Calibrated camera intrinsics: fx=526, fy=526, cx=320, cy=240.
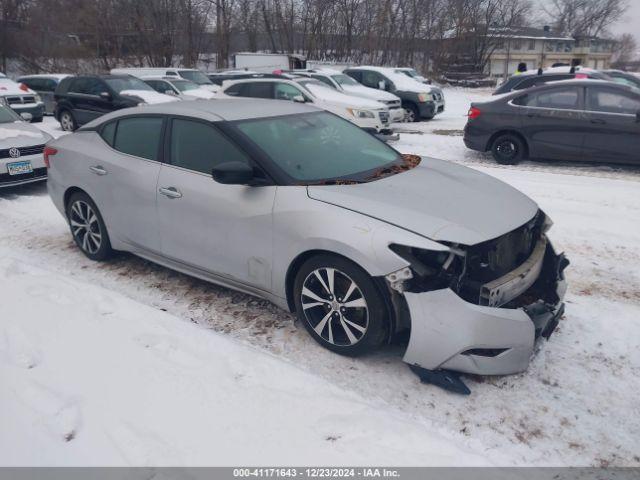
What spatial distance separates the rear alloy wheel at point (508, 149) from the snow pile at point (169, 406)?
786 centimetres

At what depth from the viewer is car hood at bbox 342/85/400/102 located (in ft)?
49.5

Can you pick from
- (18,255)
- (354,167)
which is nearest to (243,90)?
(18,255)

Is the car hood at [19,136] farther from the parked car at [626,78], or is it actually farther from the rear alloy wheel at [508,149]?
the parked car at [626,78]

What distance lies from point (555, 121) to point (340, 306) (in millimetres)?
7674

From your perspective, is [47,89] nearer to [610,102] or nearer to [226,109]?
[226,109]

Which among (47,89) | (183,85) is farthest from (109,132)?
(47,89)

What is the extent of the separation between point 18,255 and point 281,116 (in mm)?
3240

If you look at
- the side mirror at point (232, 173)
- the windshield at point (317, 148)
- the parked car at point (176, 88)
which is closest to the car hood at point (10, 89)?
the parked car at point (176, 88)

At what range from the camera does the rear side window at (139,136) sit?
4531mm

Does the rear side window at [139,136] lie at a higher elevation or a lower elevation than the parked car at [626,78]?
lower

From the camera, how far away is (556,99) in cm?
949

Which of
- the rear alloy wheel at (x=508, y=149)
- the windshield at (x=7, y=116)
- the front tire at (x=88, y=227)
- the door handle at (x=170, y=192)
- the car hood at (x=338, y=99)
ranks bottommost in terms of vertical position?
the front tire at (x=88, y=227)

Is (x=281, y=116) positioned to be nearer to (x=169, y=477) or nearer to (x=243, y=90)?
(x=169, y=477)

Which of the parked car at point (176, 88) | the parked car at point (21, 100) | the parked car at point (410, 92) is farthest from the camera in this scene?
the parked car at point (410, 92)
